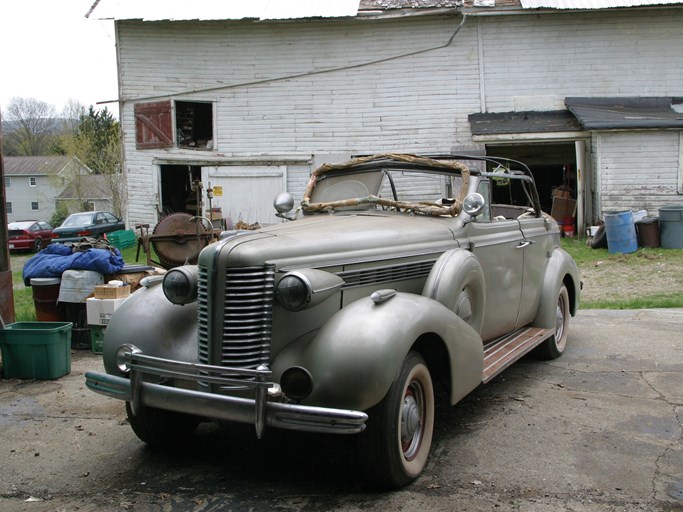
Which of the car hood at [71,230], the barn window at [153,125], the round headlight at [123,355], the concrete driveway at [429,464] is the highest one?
the barn window at [153,125]

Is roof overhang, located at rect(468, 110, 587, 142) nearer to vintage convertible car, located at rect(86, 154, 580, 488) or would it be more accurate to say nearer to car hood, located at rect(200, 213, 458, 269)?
vintage convertible car, located at rect(86, 154, 580, 488)

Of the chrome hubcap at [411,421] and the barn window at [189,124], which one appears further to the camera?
the barn window at [189,124]

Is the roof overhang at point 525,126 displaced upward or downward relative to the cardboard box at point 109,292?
Result: upward

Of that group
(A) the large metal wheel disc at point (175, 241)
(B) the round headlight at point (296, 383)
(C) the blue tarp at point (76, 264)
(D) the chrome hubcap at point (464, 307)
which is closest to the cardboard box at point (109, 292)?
(C) the blue tarp at point (76, 264)

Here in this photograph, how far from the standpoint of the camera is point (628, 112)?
17734 millimetres

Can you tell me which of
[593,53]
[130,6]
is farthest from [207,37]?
[593,53]

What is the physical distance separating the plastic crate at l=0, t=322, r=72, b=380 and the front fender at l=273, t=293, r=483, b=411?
334cm

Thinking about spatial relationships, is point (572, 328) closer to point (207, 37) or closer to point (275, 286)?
point (275, 286)

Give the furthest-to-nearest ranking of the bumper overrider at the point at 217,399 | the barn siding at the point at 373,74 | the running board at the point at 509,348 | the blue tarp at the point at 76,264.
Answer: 1. the barn siding at the point at 373,74
2. the blue tarp at the point at 76,264
3. the running board at the point at 509,348
4. the bumper overrider at the point at 217,399

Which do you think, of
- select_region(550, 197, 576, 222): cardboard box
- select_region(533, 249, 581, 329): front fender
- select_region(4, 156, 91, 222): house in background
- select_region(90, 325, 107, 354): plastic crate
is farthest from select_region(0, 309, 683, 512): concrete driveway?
select_region(4, 156, 91, 222): house in background

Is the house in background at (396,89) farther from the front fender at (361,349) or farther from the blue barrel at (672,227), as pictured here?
the front fender at (361,349)

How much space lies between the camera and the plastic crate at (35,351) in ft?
20.5

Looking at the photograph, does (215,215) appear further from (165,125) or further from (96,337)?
(96,337)

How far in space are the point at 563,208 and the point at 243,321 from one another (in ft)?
53.7
